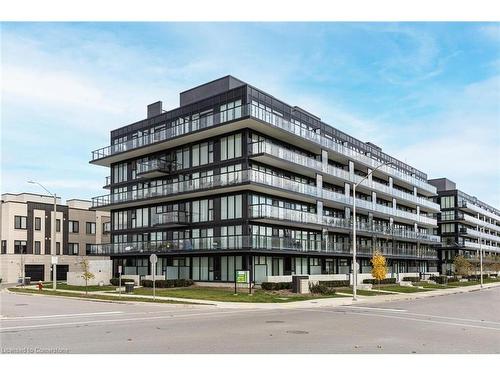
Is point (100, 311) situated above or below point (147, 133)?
below

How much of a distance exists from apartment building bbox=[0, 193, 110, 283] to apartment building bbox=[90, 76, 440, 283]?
1559 cm

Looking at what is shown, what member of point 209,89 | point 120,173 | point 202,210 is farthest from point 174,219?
point 120,173

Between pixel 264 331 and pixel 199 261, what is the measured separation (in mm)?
31410

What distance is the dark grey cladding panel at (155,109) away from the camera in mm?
56406

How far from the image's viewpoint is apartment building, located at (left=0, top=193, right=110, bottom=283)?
69.3m

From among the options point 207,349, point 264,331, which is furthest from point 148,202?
point 207,349

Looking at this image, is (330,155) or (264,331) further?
(330,155)

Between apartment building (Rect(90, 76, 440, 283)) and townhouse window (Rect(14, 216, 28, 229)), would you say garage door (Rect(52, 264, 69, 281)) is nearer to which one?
townhouse window (Rect(14, 216, 28, 229))

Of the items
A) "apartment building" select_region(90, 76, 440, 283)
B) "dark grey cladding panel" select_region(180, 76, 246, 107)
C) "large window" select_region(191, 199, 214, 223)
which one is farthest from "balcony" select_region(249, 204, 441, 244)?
"dark grey cladding panel" select_region(180, 76, 246, 107)

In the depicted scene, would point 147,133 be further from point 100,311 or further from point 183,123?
point 100,311

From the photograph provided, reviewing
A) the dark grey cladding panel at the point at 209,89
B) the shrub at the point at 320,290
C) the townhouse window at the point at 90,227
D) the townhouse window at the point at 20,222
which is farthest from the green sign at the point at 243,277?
the townhouse window at the point at 90,227

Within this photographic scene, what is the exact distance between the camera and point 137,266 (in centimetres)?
5438

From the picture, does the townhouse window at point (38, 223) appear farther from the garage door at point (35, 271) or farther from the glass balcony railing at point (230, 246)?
the glass balcony railing at point (230, 246)
